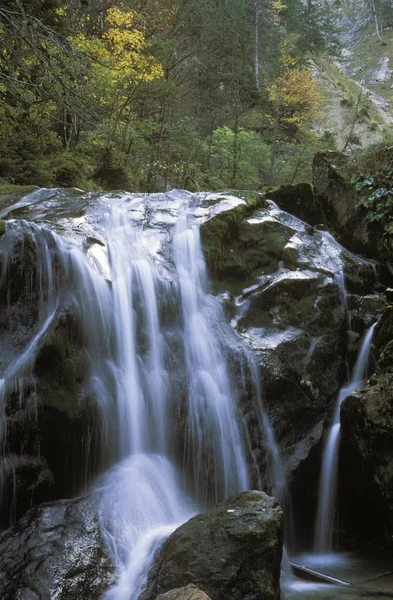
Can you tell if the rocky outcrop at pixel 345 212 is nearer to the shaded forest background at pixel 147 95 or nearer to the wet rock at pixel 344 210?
the wet rock at pixel 344 210

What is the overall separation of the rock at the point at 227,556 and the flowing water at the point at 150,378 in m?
0.66

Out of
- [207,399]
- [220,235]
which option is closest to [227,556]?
[207,399]

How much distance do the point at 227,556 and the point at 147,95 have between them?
1303 centimetres

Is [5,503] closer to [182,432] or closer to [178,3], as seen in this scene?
[182,432]

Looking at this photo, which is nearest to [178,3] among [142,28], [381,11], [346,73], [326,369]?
[142,28]

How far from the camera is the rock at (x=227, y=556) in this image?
3373 millimetres

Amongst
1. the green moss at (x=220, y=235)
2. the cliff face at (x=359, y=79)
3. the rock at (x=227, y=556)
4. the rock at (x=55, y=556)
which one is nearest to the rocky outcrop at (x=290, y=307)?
the green moss at (x=220, y=235)

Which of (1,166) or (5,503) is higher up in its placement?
(1,166)

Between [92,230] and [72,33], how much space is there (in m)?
6.37

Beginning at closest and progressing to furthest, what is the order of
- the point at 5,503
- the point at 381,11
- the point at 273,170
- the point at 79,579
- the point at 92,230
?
the point at 79,579 < the point at 5,503 < the point at 92,230 < the point at 273,170 < the point at 381,11

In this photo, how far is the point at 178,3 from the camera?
1532 centimetres

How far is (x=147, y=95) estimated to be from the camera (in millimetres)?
13734

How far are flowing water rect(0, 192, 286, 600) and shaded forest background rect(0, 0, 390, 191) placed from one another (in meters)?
2.09

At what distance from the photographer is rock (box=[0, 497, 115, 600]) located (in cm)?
359
